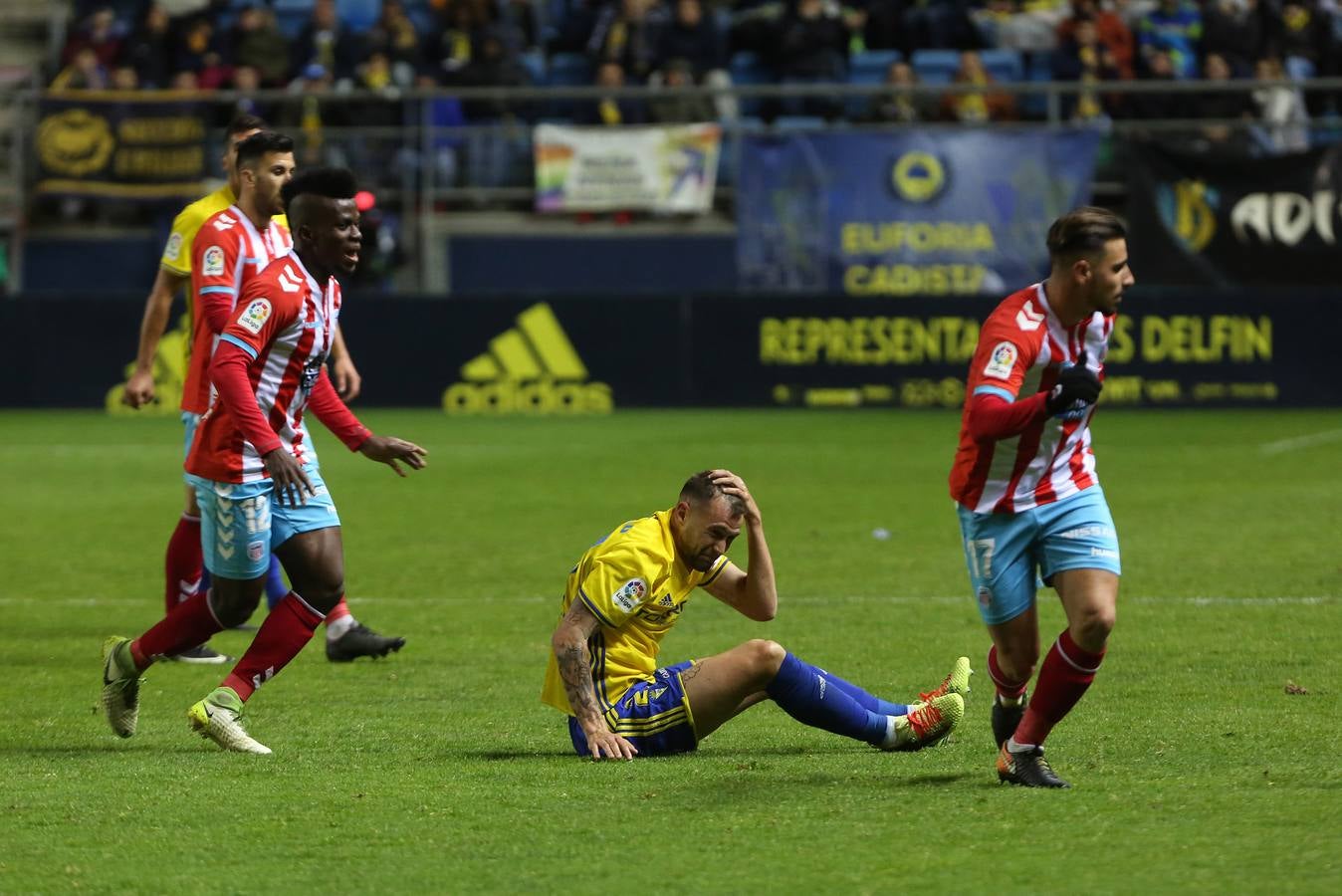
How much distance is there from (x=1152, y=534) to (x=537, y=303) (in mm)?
10303

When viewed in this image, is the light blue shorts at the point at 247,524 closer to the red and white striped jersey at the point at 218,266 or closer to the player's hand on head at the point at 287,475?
the player's hand on head at the point at 287,475

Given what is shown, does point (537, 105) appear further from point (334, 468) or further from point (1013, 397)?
point (1013, 397)

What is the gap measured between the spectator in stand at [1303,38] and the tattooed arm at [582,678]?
1875 centimetres

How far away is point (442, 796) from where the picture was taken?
5.61m

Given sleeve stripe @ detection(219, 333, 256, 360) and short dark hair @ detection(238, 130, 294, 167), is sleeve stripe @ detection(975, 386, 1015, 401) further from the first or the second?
short dark hair @ detection(238, 130, 294, 167)

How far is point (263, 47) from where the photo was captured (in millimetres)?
23922

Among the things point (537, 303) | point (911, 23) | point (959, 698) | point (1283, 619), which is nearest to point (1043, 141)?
point (911, 23)

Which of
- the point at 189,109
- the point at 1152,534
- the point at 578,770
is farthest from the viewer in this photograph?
the point at 189,109

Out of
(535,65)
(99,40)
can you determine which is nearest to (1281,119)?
(535,65)

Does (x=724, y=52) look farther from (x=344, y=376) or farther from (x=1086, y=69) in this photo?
(x=344, y=376)

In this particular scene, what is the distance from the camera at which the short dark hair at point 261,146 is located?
759 cm

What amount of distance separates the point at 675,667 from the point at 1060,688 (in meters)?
1.25

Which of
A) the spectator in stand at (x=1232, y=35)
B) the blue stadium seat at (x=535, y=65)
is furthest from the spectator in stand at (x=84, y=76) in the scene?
the spectator in stand at (x=1232, y=35)

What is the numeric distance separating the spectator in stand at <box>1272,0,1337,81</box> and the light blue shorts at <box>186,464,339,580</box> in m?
18.6
